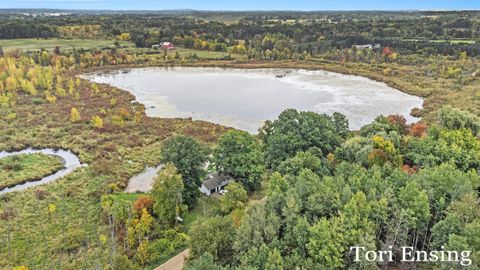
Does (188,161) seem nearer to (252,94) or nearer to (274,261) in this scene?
(274,261)

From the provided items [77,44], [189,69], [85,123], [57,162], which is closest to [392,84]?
[189,69]

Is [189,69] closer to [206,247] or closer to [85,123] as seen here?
[85,123]

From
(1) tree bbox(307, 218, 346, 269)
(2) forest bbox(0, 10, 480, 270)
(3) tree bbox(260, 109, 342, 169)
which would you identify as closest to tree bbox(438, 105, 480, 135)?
(2) forest bbox(0, 10, 480, 270)

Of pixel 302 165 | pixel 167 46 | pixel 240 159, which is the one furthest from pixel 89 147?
pixel 167 46

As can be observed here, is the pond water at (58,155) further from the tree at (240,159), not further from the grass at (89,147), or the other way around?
the tree at (240,159)

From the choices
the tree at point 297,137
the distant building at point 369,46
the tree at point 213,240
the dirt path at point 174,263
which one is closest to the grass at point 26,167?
the dirt path at point 174,263

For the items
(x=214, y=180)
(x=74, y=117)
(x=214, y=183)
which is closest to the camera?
(x=214, y=183)
